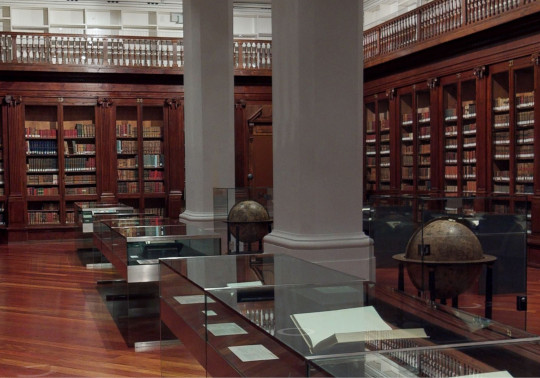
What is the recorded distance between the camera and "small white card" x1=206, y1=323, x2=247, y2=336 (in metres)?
2.58

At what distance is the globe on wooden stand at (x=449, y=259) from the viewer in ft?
16.4

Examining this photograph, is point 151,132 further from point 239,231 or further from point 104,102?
point 239,231

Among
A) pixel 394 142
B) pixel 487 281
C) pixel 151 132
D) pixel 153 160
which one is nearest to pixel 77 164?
pixel 153 160

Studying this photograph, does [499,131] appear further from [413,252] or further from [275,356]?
[275,356]

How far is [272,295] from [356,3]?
9.00 feet

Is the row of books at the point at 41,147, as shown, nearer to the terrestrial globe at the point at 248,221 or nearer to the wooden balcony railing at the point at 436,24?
the wooden balcony railing at the point at 436,24

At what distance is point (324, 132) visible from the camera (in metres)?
5.00

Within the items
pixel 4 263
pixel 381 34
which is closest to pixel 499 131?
pixel 381 34

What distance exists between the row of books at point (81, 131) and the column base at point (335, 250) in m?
12.7

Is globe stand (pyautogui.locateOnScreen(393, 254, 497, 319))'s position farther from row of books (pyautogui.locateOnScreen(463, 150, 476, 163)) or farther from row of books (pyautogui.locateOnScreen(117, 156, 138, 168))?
row of books (pyautogui.locateOnScreen(117, 156, 138, 168))

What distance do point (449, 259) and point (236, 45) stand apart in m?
13.5

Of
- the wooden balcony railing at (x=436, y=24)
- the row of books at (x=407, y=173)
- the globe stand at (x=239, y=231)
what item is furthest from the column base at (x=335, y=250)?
the row of books at (x=407, y=173)

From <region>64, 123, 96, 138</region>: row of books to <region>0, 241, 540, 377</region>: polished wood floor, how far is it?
5.57 meters

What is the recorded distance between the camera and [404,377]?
1.90 m
